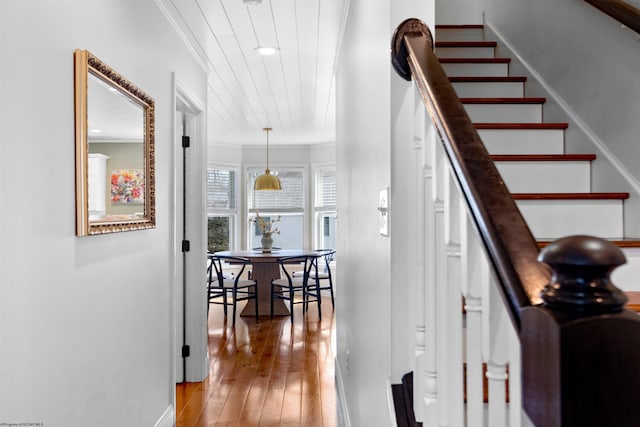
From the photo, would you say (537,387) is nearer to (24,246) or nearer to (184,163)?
(24,246)

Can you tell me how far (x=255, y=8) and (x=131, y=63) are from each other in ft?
2.65

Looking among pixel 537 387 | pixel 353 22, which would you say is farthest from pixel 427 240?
pixel 353 22

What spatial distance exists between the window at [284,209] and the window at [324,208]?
0.86 feet

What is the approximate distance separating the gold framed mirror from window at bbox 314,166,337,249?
5.97m

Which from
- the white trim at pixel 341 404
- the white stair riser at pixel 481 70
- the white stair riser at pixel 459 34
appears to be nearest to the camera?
the white trim at pixel 341 404

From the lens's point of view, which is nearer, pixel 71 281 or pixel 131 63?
pixel 71 281

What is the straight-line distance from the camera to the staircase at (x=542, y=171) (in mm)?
1892

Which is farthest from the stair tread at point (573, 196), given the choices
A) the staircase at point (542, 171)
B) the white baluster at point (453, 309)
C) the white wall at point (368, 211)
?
the white baluster at point (453, 309)

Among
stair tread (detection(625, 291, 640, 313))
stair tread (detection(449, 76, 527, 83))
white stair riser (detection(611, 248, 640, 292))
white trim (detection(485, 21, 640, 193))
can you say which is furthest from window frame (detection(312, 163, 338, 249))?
stair tread (detection(625, 291, 640, 313))

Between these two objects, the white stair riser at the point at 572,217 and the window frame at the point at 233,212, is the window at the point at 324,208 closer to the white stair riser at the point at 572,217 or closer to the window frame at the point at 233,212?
the window frame at the point at 233,212

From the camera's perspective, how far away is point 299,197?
8547 mm

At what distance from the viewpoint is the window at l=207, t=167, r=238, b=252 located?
818 centimetres

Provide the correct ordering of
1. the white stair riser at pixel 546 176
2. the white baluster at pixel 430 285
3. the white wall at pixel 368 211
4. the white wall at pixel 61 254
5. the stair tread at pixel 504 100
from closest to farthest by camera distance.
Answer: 1. the white baluster at pixel 430 285
2. the white wall at pixel 61 254
3. the white wall at pixel 368 211
4. the white stair riser at pixel 546 176
5. the stair tread at pixel 504 100

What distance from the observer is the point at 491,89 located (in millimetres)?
2834
